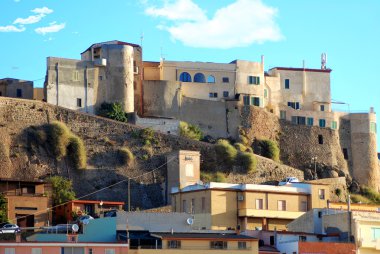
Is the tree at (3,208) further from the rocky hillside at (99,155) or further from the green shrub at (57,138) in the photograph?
the green shrub at (57,138)

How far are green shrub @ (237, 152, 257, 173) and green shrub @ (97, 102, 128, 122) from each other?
10.5 metres

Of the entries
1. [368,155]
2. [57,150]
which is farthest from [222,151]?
[368,155]

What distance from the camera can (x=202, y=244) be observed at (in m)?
64.6

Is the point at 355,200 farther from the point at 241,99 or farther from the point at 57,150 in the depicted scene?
→ the point at 57,150

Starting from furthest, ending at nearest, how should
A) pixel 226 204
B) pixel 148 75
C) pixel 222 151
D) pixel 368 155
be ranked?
pixel 368 155 < pixel 148 75 < pixel 222 151 < pixel 226 204

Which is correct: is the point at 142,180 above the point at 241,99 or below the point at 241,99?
below

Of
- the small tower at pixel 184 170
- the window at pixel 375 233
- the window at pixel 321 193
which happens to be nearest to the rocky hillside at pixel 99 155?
the small tower at pixel 184 170

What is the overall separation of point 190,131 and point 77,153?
1444 cm

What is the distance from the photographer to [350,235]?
6981 centimetres

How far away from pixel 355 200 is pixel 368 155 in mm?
11755

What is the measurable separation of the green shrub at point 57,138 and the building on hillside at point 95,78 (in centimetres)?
499

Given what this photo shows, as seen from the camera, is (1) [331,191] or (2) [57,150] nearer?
(2) [57,150]

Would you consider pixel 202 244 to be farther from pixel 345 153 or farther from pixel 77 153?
pixel 345 153

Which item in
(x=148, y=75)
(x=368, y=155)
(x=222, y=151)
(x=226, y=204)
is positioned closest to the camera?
(x=226, y=204)
